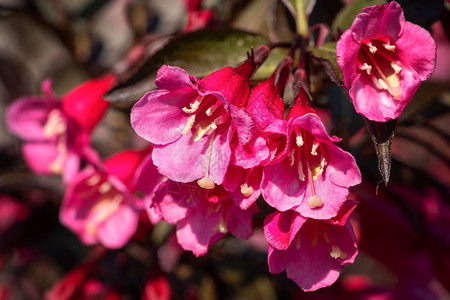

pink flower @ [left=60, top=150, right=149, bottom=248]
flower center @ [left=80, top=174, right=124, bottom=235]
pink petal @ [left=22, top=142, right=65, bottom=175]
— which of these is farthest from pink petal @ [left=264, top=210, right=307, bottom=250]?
pink petal @ [left=22, top=142, right=65, bottom=175]

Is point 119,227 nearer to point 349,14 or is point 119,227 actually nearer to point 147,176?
point 147,176

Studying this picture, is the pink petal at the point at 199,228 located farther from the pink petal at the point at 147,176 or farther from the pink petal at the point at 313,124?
the pink petal at the point at 313,124

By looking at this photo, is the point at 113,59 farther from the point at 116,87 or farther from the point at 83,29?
the point at 116,87

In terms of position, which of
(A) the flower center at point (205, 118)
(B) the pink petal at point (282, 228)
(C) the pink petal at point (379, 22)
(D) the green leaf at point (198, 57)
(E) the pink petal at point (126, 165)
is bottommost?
(E) the pink petal at point (126, 165)

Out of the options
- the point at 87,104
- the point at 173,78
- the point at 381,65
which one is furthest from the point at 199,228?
the point at 87,104

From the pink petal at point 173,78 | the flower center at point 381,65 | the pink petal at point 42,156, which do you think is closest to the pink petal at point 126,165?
the pink petal at point 42,156
